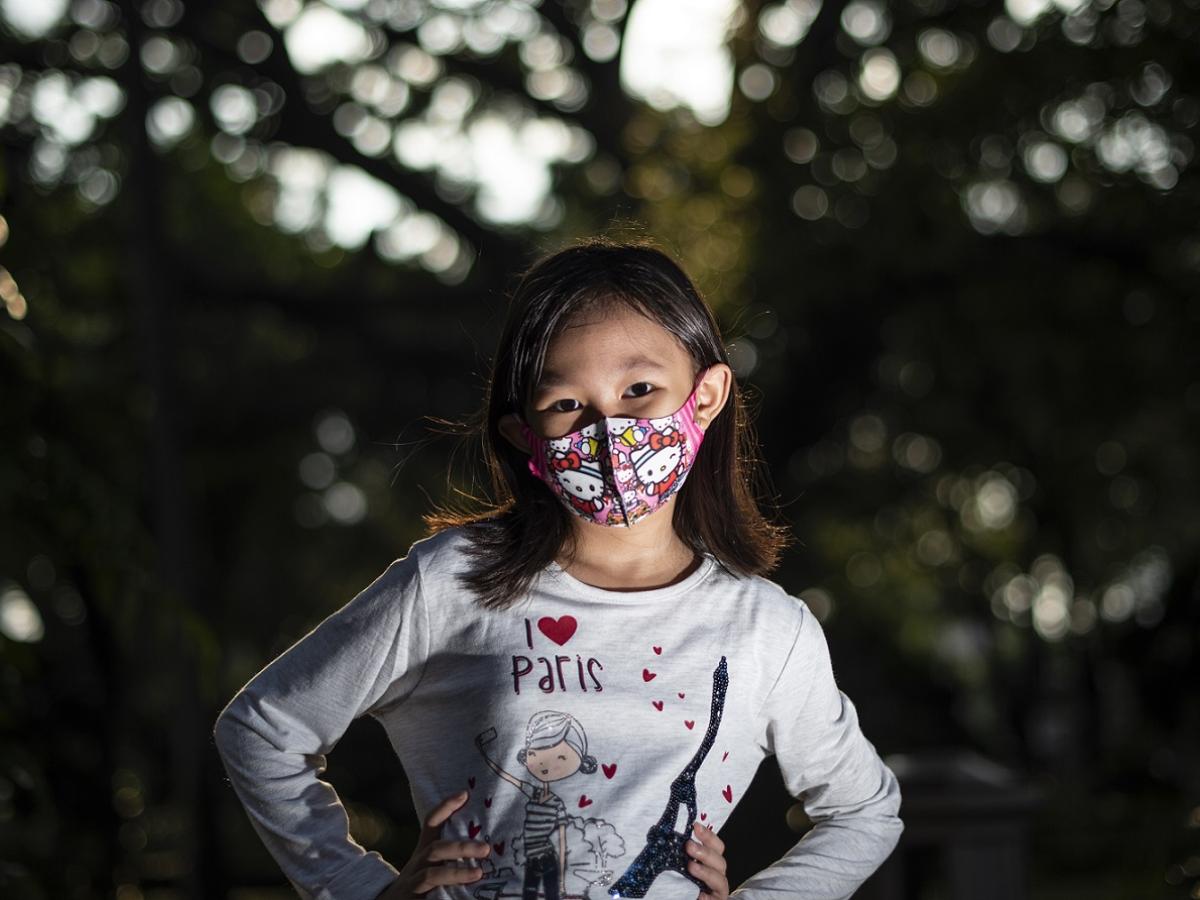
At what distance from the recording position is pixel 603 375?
7.79 ft

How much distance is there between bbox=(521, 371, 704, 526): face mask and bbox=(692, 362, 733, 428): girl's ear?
0.06 ft

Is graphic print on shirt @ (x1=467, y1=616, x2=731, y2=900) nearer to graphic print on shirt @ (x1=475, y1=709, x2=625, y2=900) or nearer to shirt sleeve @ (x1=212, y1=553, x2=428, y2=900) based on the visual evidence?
graphic print on shirt @ (x1=475, y1=709, x2=625, y2=900)

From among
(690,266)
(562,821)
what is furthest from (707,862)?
(690,266)

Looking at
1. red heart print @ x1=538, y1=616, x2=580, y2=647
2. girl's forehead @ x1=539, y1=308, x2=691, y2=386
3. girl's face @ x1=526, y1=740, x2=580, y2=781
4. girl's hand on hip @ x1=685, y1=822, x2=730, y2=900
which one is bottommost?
girl's hand on hip @ x1=685, y1=822, x2=730, y2=900

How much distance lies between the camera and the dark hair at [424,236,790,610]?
2.40 meters

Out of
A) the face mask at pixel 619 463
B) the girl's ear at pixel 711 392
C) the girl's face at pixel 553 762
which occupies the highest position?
the girl's ear at pixel 711 392

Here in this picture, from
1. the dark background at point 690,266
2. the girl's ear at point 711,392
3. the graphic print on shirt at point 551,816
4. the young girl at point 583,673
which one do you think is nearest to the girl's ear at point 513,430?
the young girl at point 583,673

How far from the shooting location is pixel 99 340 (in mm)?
11742

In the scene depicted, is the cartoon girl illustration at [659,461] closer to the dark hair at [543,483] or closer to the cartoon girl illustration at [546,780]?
the dark hair at [543,483]

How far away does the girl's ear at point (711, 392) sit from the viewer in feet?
8.14

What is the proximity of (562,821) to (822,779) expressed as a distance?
507mm

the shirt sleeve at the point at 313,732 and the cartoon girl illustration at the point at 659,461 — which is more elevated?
the cartoon girl illustration at the point at 659,461

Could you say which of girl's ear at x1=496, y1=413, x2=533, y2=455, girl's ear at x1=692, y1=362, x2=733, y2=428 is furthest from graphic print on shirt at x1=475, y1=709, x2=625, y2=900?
girl's ear at x1=692, y1=362, x2=733, y2=428

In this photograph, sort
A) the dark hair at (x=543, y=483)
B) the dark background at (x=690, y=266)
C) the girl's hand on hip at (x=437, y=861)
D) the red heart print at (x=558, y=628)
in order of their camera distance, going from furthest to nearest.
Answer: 1. the dark background at (x=690, y=266)
2. the dark hair at (x=543, y=483)
3. the red heart print at (x=558, y=628)
4. the girl's hand on hip at (x=437, y=861)
